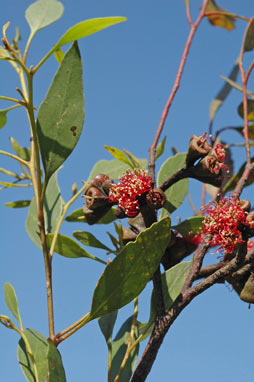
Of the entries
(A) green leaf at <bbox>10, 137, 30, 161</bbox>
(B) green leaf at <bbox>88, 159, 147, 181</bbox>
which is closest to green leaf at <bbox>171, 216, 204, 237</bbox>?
(B) green leaf at <bbox>88, 159, 147, 181</bbox>

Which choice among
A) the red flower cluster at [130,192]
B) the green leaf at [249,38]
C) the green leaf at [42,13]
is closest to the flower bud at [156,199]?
the red flower cluster at [130,192]

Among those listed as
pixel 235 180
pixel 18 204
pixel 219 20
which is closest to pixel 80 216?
pixel 18 204

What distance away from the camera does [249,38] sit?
5.62 feet

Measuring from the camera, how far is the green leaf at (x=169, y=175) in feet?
4.23

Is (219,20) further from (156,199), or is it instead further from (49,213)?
(156,199)

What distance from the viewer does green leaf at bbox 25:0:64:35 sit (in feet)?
4.27

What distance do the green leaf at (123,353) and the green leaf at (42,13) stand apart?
73 cm

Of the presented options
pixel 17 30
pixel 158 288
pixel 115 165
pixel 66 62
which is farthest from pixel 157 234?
pixel 17 30

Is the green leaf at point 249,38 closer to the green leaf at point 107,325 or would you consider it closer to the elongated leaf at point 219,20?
the elongated leaf at point 219,20

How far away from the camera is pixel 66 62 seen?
1.06 m

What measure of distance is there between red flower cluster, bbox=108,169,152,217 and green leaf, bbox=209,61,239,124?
891 millimetres

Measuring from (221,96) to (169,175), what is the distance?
2.91ft

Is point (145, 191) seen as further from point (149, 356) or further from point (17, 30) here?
point (17, 30)

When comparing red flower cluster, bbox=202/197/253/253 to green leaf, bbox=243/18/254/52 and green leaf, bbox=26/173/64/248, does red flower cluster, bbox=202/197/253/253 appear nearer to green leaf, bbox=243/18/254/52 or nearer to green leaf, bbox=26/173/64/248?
green leaf, bbox=26/173/64/248
